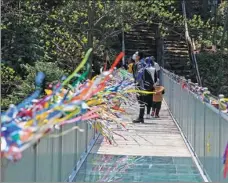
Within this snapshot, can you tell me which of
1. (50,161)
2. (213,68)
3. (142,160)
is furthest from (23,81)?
(213,68)

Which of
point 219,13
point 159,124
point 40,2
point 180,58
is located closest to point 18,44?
point 40,2

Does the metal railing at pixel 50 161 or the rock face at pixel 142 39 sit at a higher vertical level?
the rock face at pixel 142 39

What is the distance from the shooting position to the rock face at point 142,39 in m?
27.2

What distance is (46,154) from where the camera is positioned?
5.58 meters

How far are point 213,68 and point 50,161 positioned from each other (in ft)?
70.6

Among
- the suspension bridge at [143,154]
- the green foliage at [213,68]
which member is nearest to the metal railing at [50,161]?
the suspension bridge at [143,154]

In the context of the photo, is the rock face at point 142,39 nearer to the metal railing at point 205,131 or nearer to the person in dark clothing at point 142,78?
the person in dark clothing at point 142,78

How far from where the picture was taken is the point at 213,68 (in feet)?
87.6

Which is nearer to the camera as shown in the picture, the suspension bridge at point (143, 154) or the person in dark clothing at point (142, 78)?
the suspension bridge at point (143, 154)

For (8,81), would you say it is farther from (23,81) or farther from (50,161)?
(50,161)

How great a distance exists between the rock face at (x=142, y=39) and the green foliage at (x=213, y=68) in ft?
7.43

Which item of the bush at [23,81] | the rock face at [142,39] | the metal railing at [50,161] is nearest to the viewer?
the metal railing at [50,161]

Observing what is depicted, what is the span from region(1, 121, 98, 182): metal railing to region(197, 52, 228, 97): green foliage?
56.4 feet

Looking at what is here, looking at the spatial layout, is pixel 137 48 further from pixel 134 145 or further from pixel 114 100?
pixel 114 100
